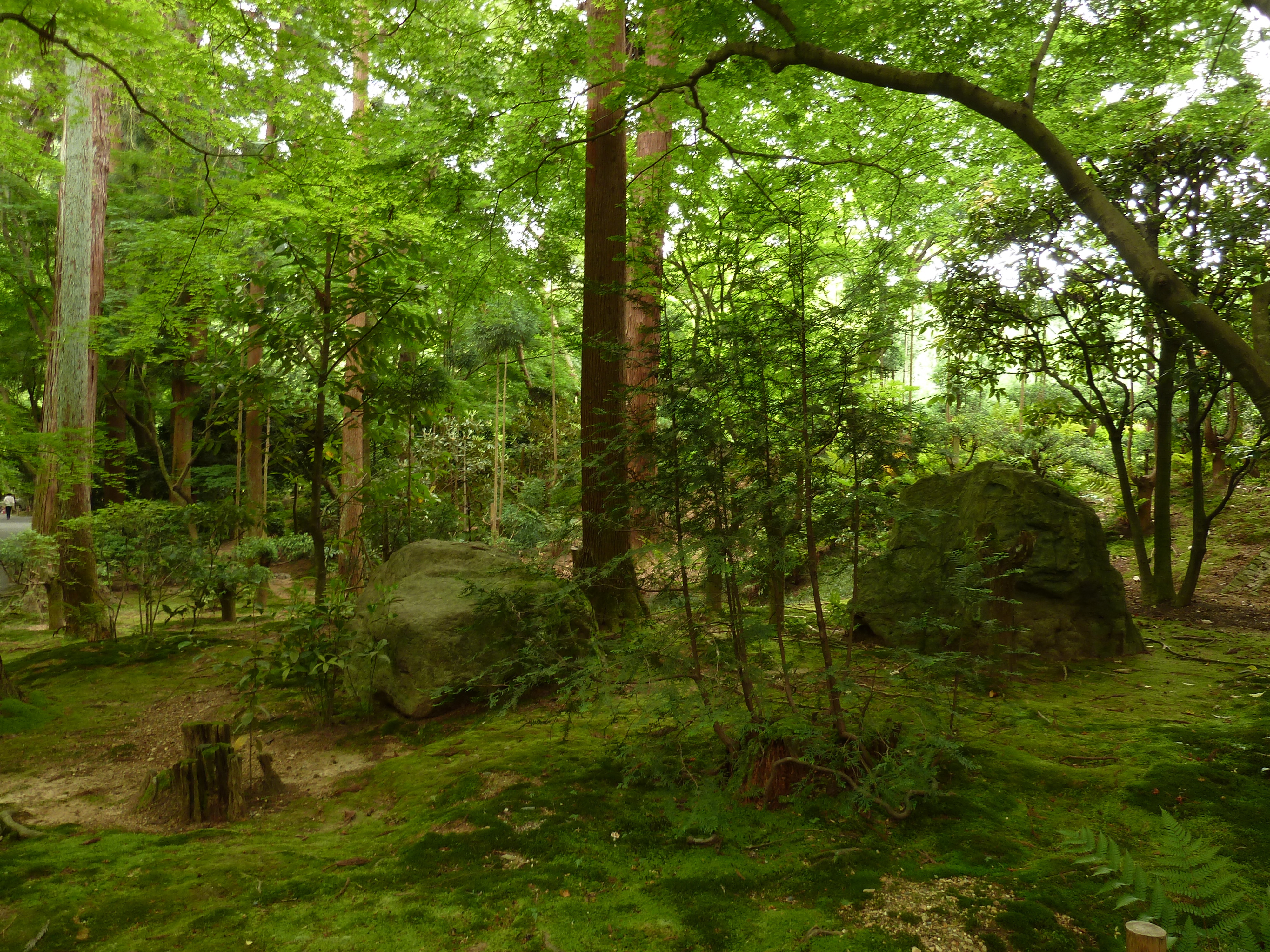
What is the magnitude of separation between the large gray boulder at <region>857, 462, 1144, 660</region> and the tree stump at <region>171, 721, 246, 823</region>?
4.37 meters

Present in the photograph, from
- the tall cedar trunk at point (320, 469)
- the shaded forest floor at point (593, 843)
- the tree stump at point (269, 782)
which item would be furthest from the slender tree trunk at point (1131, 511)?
the tree stump at point (269, 782)

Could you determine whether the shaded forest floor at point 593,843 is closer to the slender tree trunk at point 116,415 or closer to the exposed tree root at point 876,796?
the exposed tree root at point 876,796

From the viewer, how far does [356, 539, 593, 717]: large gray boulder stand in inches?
199

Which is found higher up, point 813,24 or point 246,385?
point 813,24

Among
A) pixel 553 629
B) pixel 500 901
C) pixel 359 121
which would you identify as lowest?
pixel 500 901

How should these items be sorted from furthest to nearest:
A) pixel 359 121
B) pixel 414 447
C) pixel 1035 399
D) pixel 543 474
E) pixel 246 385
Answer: pixel 1035 399
pixel 543 474
pixel 414 447
pixel 359 121
pixel 246 385

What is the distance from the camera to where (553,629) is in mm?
5090

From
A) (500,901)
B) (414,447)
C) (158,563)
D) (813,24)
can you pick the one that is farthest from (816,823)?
(414,447)

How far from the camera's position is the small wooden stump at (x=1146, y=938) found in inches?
63.8

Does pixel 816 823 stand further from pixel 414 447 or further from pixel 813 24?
pixel 414 447

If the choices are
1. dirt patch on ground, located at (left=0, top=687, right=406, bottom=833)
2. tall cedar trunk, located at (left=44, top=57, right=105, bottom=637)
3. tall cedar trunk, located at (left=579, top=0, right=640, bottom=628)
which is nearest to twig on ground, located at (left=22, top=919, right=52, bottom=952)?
dirt patch on ground, located at (left=0, top=687, right=406, bottom=833)

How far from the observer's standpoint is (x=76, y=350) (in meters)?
9.24

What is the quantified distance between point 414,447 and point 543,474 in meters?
3.03

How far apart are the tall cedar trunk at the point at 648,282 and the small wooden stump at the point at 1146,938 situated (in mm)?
2382
